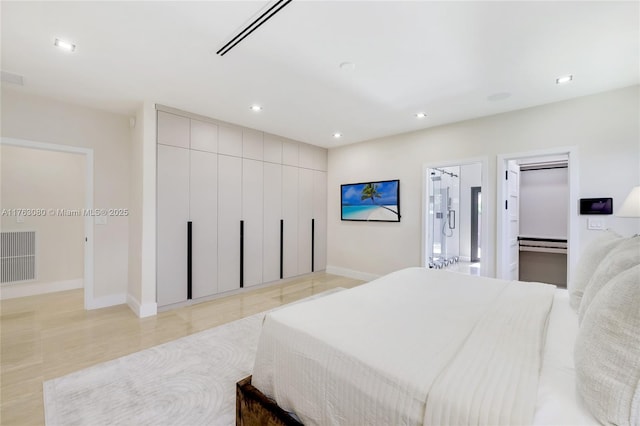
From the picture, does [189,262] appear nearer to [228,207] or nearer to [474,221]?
[228,207]

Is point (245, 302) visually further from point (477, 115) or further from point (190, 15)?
point (477, 115)

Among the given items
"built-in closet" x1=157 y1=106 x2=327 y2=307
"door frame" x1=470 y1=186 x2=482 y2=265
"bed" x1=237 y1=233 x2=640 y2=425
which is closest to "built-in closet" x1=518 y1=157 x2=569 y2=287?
"door frame" x1=470 y1=186 x2=482 y2=265

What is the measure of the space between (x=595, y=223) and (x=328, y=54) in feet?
11.0

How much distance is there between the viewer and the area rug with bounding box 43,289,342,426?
169 cm

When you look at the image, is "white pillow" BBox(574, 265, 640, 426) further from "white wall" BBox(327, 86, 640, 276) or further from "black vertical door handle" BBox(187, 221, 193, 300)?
"black vertical door handle" BBox(187, 221, 193, 300)

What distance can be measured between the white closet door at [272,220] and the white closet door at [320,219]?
2.94ft

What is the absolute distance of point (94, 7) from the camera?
1.83m

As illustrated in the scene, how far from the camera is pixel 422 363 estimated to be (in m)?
1.07

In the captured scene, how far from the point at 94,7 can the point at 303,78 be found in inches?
64.2

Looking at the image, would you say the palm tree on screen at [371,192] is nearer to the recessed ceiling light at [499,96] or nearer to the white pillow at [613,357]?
the recessed ceiling light at [499,96]

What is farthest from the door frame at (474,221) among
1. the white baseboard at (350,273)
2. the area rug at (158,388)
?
the area rug at (158,388)

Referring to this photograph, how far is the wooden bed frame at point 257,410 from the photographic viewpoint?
1286 millimetres

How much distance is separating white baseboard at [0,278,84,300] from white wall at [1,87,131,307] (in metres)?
1.38

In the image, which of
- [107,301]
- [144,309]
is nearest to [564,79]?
[144,309]
